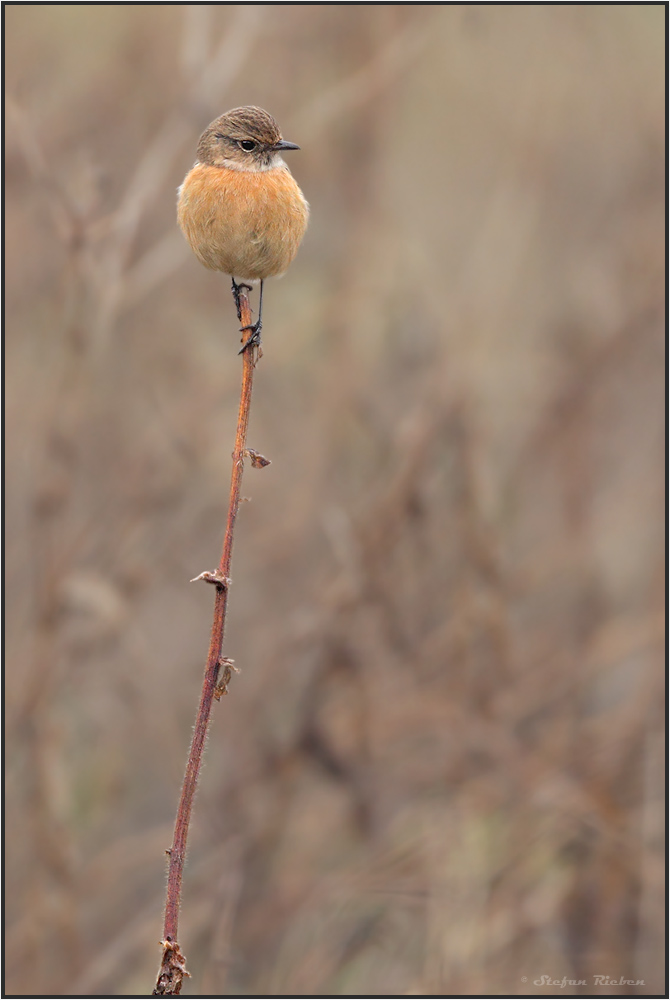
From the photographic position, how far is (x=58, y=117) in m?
5.08

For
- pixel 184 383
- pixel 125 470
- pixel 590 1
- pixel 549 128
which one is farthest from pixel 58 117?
pixel 590 1

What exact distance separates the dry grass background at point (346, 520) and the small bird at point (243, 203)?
2.26 meters

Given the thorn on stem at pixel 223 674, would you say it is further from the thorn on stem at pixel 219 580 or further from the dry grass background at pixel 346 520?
the dry grass background at pixel 346 520

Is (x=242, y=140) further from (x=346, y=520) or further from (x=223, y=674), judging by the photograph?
(x=346, y=520)

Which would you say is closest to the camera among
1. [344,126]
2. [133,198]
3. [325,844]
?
[133,198]

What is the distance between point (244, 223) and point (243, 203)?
0.21ft

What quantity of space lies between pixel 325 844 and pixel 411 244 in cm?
368

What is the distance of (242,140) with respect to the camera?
2309mm

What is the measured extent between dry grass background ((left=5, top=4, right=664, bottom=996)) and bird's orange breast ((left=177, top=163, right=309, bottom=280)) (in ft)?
7.89

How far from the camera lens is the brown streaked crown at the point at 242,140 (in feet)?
7.50

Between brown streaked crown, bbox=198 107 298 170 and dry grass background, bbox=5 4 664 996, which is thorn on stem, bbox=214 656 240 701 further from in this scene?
dry grass background, bbox=5 4 664 996

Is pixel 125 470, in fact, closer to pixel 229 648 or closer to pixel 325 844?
pixel 229 648

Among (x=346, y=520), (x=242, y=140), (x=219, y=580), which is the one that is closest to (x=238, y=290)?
(x=242, y=140)

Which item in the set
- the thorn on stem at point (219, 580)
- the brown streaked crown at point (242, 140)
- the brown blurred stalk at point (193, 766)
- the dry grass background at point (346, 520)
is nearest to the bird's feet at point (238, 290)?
the brown streaked crown at point (242, 140)
